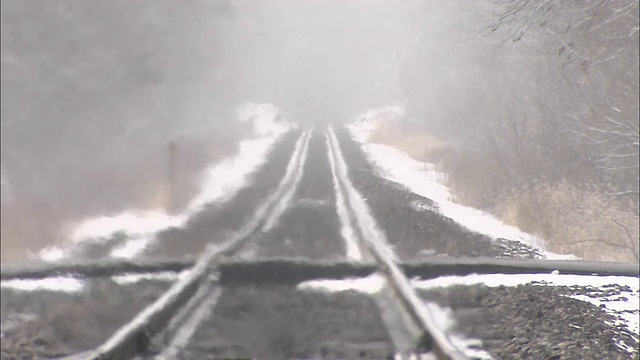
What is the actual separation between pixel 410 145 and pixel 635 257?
13.9m

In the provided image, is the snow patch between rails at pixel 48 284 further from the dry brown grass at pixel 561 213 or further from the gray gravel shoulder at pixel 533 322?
the dry brown grass at pixel 561 213

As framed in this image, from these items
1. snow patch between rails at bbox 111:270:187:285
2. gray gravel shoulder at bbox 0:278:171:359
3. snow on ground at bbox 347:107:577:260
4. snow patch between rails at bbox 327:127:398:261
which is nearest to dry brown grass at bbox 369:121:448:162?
snow on ground at bbox 347:107:577:260

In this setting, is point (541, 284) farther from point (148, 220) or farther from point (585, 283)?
point (148, 220)

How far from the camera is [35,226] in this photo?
4.93 m

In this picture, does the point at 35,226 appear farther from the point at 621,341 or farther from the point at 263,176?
the point at 263,176

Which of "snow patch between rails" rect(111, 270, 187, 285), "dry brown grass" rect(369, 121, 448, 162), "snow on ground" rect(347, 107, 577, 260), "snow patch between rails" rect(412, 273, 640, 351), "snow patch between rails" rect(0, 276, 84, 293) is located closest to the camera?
"snow patch between rails" rect(0, 276, 84, 293)

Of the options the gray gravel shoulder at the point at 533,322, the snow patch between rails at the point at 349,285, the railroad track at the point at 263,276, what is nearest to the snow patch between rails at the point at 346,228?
the railroad track at the point at 263,276

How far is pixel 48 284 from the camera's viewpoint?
435 cm

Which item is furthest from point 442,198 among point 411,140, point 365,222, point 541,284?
point 411,140

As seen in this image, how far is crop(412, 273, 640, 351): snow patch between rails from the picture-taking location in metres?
5.92

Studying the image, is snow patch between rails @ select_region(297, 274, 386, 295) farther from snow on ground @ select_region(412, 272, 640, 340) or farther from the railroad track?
snow on ground @ select_region(412, 272, 640, 340)

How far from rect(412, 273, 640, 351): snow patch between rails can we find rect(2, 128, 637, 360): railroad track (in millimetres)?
130

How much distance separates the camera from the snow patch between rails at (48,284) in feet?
13.2

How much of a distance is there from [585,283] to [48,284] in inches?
210
